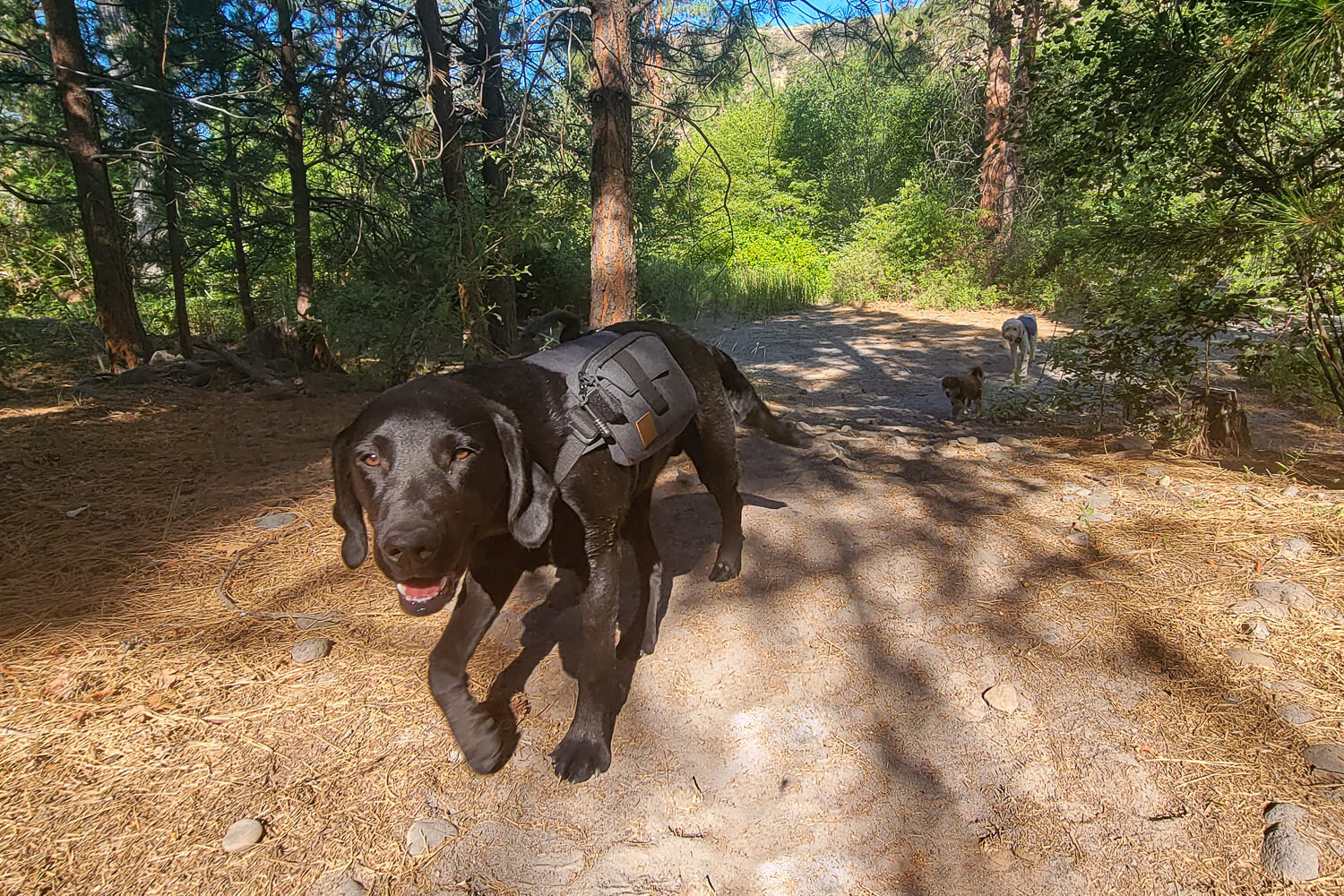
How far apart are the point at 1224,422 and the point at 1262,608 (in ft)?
9.25

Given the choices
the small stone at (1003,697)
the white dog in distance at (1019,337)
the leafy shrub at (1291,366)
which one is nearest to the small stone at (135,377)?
the small stone at (1003,697)

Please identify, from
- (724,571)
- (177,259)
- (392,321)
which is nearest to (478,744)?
(724,571)

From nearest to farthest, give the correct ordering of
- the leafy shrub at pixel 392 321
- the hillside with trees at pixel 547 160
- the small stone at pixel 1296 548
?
1. the small stone at pixel 1296 548
2. the hillside with trees at pixel 547 160
3. the leafy shrub at pixel 392 321

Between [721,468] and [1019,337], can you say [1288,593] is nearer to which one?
[721,468]

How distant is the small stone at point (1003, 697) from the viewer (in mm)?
2578

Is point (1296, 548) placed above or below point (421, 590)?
below

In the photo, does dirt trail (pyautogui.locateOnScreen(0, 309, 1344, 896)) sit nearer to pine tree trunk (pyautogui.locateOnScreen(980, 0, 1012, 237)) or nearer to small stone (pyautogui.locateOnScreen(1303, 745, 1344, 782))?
small stone (pyautogui.locateOnScreen(1303, 745, 1344, 782))

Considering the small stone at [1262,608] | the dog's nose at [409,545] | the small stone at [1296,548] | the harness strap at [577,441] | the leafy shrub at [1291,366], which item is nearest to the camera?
the dog's nose at [409,545]

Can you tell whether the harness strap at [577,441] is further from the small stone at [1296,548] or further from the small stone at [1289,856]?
the small stone at [1296,548]

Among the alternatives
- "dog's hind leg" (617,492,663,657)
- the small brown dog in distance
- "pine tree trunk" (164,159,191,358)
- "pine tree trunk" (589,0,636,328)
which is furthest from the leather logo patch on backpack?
"pine tree trunk" (164,159,191,358)

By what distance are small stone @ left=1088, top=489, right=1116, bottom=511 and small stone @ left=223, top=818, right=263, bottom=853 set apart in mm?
4382

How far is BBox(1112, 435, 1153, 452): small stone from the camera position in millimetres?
5383

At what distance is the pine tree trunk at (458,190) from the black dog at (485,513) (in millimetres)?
4762

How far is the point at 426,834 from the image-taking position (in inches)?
83.9
